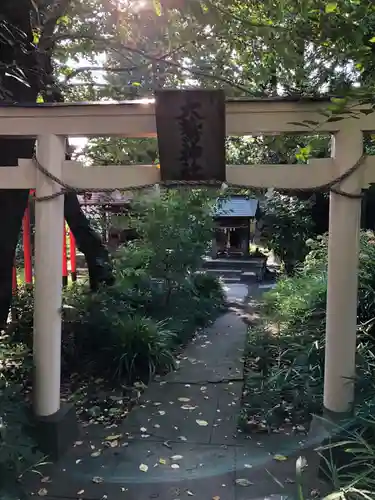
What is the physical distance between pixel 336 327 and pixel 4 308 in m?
3.27

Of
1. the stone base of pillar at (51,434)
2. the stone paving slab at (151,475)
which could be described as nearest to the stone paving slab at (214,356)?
the stone paving slab at (151,475)

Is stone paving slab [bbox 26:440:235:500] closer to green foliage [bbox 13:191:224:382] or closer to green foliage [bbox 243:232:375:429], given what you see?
green foliage [bbox 243:232:375:429]

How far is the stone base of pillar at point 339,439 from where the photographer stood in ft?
10.3

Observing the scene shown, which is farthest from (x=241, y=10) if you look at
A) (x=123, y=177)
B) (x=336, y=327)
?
(x=336, y=327)

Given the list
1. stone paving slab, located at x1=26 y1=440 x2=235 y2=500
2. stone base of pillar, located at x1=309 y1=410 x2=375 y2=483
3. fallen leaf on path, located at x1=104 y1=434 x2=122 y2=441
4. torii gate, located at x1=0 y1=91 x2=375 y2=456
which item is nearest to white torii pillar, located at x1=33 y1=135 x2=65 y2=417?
torii gate, located at x1=0 y1=91 x2=375 y2=456

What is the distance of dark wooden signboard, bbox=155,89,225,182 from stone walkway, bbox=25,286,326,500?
6.80ft

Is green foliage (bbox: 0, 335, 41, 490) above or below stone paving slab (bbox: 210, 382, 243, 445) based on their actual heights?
above

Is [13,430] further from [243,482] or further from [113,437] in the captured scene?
[243,482]

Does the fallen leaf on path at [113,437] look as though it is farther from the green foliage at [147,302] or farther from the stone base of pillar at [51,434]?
the green foliage at [147,302]

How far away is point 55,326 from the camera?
375cm

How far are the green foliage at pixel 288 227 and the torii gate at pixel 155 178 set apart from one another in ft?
34.3

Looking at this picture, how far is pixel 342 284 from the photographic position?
3424mm

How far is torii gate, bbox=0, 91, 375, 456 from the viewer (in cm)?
339

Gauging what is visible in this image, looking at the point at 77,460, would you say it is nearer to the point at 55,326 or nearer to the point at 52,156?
the point at 55,326
